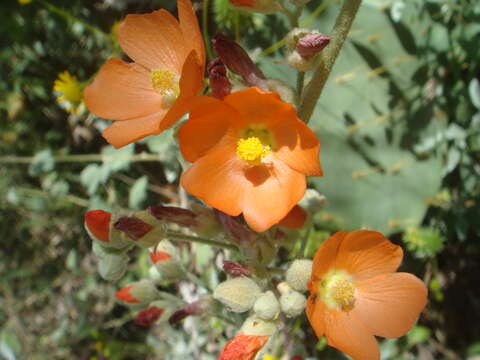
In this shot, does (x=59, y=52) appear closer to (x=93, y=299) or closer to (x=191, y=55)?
(x=93, y=299)

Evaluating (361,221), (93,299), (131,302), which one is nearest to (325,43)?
(131,302)

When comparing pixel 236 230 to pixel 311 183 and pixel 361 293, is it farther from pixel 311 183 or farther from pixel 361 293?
pixel 311 183

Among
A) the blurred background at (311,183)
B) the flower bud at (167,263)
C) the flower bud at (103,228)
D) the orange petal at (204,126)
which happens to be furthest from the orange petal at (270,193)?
the blurred background at (311,183)

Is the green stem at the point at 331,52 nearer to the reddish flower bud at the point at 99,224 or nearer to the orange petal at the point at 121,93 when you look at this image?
the orange petal at the point at 121,93

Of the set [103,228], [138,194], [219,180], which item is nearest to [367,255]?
[219,180]

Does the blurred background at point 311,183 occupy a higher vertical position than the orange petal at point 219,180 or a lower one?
lower
